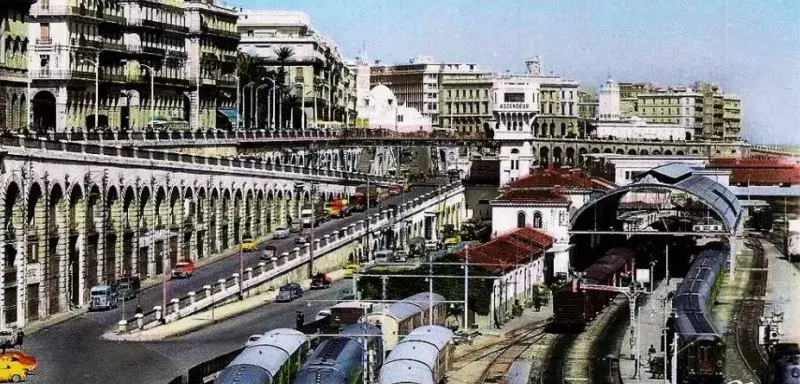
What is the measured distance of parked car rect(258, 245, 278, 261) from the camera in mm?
94156

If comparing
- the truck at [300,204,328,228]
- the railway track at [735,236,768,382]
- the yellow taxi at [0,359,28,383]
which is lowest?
the railway track at [735,236,768,382]

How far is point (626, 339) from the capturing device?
73312mm

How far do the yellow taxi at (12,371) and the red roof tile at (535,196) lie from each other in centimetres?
5087

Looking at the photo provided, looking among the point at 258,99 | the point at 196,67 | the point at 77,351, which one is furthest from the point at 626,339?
the point at 258,99

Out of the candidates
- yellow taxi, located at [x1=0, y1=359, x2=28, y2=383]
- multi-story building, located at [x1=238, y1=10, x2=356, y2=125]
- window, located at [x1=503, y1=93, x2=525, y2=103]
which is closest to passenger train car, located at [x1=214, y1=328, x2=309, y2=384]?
yellow taxi, located at [x1=0, y1=359, x2=28, y2=383]

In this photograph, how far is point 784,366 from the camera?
52.2m

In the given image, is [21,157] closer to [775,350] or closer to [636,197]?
[775,350]

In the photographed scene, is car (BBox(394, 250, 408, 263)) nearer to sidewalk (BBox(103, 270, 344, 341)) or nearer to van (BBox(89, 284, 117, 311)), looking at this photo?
sidewalk (BBox(103, 270, 344, 341))

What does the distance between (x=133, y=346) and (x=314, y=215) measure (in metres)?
52.0

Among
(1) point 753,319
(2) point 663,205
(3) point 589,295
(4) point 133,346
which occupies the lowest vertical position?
(1) point 753,319

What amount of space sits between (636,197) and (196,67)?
39.7m

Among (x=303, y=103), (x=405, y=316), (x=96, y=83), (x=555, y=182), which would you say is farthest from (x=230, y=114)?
(x=405, y=316)

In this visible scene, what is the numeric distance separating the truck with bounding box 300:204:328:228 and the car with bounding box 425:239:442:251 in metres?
7.79

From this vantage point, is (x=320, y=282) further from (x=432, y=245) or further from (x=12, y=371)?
(x=12, y=371)
